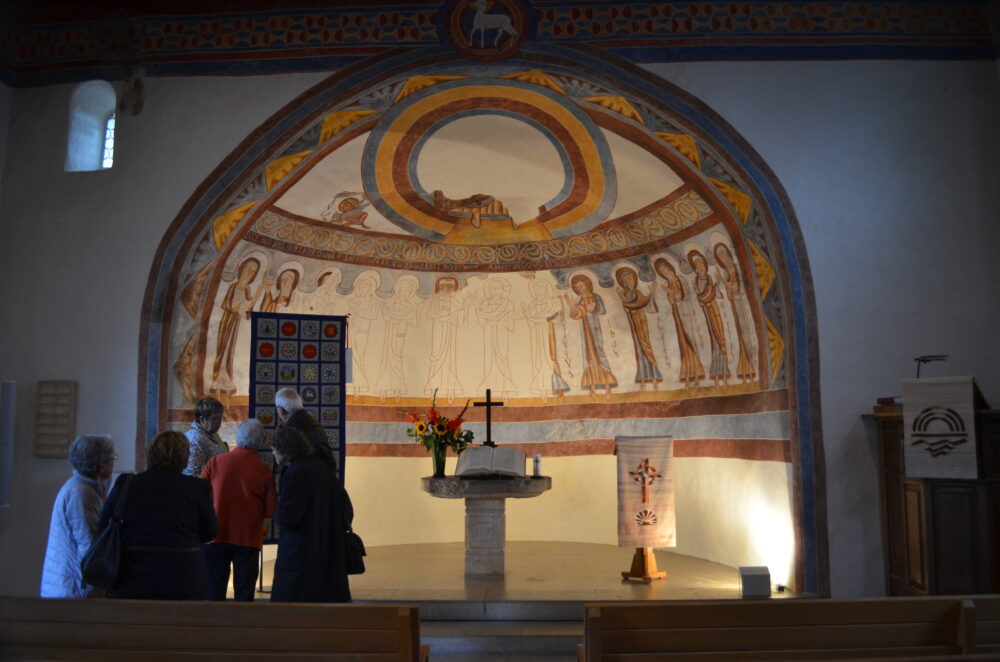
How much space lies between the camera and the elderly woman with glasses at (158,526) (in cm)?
452

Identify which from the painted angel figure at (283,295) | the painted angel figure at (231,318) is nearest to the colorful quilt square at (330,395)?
the painted angel figure at (231,318)

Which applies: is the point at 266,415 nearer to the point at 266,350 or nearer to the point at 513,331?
the point at 266,350

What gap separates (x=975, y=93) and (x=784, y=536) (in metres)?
4.68

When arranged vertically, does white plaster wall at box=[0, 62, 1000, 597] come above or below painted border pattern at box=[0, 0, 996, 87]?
below

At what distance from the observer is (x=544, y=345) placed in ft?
40.9

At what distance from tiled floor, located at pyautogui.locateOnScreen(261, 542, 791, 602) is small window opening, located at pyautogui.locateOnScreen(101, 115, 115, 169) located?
187 inches

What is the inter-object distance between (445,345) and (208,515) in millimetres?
7861

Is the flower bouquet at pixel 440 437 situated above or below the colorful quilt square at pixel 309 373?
below

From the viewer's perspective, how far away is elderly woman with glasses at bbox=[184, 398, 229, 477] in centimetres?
623

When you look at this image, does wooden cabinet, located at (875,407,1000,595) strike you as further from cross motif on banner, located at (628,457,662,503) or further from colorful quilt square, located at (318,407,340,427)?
colorful quilt square, located at (318,407,340,427)

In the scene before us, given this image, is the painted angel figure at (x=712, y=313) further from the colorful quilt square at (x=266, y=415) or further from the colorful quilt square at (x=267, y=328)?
the colorful quilt square at (x=266, y=415)

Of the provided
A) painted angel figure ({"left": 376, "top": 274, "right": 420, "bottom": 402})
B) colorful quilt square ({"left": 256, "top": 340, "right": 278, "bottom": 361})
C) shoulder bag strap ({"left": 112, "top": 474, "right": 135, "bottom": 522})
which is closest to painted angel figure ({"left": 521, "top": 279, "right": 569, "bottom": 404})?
painted angel figure ({"left": 376, "top": 274, "right": 420, "bottom": 402})

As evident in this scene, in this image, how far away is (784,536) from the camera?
28.4 feet

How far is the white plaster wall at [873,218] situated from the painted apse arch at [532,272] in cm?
24
